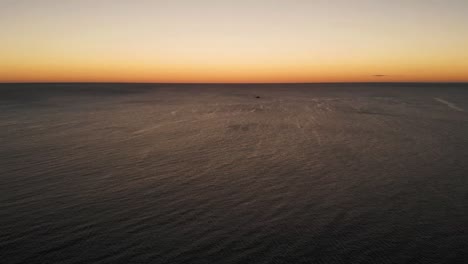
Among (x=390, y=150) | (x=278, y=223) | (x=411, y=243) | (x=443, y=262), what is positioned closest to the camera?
(x=443, y=262)

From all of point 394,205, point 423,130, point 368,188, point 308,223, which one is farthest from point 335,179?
point 423,130

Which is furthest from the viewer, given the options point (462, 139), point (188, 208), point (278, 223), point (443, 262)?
point (462, 139)

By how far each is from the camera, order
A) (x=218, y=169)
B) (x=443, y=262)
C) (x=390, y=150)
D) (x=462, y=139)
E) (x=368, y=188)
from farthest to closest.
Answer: (x=462, y=139)
(x=390, y=150)
(x=218, y=169)
(x=368, y=188)
(x=443, y=262)

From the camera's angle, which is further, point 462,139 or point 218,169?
point 462,139

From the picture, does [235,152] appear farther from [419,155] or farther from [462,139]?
[462,139]

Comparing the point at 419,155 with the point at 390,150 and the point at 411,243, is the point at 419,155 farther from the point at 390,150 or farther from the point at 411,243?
the point at 411,243

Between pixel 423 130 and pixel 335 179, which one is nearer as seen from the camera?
pixel 335 179

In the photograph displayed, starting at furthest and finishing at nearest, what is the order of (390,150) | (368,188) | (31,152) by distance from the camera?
(390,150)
(31,152)
(368,188)

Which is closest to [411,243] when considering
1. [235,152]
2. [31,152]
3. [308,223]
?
[308,223]
